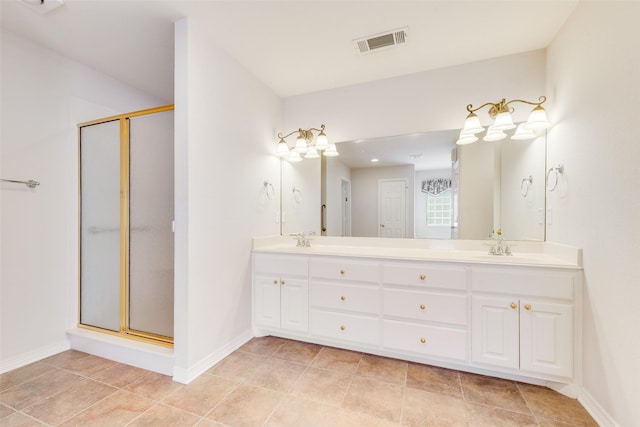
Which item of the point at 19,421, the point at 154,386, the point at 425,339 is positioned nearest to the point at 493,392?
the point at 425,339

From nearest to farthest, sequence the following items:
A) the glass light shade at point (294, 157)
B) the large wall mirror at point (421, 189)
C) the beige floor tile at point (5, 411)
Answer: the beige floor tile at point (5, 411), the large wall mirror at point (421, 189), the glass light shade at point (294, 157)

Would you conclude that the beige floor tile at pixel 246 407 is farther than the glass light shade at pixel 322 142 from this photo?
No

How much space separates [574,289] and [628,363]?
475 millimetres

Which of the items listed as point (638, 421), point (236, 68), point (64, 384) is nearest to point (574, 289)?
point (638, 421)

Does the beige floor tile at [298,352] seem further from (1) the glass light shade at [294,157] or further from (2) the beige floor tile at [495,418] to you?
(1) the glass light shade at [294,157]

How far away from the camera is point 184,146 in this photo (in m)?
1.81

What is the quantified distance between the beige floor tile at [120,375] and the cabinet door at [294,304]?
1.09 metres

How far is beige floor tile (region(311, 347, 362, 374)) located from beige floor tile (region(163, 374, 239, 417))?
65 cm

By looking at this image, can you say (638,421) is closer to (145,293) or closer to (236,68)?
(145,293)

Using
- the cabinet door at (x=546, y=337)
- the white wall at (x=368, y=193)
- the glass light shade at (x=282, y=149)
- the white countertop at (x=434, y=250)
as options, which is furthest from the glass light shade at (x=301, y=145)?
the cabinet door at (x=546, y=337)

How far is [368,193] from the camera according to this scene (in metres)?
2.72

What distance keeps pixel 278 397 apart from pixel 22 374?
1851mm

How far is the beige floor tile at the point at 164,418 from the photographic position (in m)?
1.41

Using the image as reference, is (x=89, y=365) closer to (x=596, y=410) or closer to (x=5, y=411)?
(x=5, y=411)
